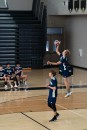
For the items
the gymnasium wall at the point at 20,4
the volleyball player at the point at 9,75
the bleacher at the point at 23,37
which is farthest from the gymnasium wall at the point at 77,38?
the volleyball player at the point at 9,75

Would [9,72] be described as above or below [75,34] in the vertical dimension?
below

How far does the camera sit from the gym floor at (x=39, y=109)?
12617mm

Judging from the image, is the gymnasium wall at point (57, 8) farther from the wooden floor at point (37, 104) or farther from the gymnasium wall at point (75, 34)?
the wooden floor at point (37, 104)

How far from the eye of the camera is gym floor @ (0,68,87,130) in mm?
12617

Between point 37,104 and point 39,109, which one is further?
point 37,104

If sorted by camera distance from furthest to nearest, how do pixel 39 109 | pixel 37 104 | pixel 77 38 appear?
pixel 77 38, pixel 37 104, pixel 39 109

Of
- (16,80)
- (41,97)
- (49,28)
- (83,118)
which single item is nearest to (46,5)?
(49,28)

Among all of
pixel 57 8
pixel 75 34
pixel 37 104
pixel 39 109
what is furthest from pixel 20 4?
pixel 39 109

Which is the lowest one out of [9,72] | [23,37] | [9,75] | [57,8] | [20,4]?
[9,75]

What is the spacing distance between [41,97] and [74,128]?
5860 millimetres

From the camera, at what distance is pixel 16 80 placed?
21.0 metres

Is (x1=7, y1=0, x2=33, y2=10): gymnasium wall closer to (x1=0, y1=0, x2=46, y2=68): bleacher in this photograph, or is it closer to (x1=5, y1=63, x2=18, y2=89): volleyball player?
(x1=0, y1=0, x2=46, y2=68): bleacher

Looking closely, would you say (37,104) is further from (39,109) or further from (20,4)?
(20,4)

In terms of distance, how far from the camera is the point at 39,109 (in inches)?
600
